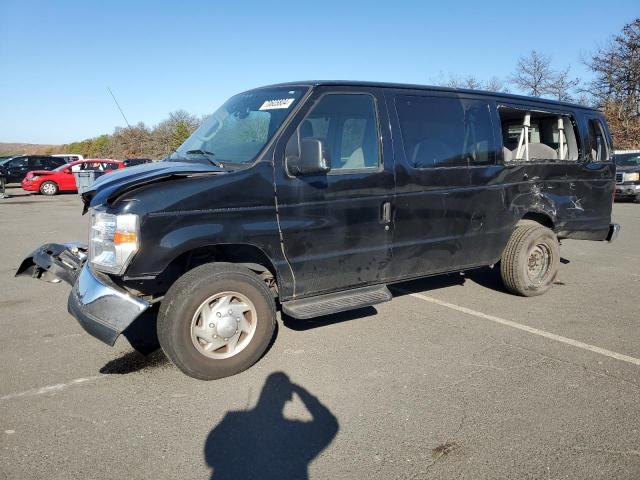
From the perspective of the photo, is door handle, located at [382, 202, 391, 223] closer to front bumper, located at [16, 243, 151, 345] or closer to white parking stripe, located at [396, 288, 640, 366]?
white parking stripe, located at [396, 288, 640, 366]

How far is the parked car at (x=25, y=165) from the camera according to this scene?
25641 mm

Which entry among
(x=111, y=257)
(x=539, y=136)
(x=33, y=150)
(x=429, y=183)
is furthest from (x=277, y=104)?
(x=33, y=150)

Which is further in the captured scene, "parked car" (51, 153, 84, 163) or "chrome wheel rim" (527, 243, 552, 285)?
"parked car" (51, 153, 84, 163)

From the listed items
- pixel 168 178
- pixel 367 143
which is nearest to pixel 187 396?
pixel 168 178

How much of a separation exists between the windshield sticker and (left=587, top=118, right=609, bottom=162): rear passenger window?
163 inches

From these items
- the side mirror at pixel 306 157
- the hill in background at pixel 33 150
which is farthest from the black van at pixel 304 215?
the hill in background at pixel 33 150

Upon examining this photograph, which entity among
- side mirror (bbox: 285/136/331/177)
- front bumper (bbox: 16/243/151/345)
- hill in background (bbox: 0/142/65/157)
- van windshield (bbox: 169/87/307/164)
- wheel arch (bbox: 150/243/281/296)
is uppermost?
hill in background (bbox: 0/142/65/157)

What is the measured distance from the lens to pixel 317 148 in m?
3.86

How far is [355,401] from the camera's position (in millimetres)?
3416

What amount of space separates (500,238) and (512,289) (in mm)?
751

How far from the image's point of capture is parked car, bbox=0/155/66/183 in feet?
84.1

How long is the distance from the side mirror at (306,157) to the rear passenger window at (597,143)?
4088mm

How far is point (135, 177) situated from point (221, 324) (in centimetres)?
124

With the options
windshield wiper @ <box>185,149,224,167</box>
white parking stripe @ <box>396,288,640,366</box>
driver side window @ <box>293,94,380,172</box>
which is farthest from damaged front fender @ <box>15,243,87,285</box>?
white parking stripe @ <box>396,288,640,366</box>
